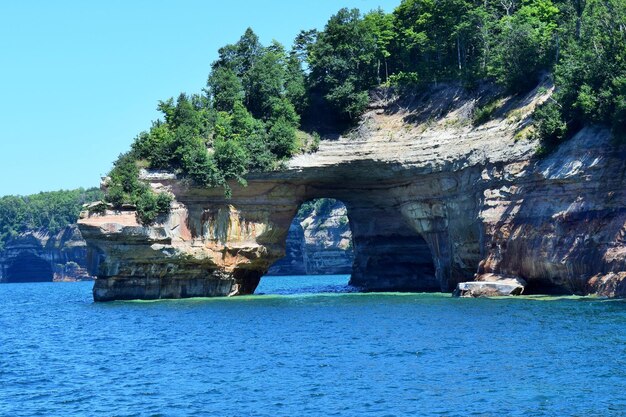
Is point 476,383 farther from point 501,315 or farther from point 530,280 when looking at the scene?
point 530,280

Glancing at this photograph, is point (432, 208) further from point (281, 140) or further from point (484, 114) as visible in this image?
point (281, 140)

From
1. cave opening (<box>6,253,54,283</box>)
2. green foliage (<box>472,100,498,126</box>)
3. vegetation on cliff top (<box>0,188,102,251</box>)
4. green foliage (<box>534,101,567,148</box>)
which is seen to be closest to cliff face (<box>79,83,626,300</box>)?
green foliage (<box>472,100,498,126</box>)

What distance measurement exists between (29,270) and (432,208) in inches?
4602

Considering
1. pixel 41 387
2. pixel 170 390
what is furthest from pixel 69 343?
pixel 170 390

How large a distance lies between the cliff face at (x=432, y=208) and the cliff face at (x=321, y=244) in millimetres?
63962

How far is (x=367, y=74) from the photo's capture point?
244ft

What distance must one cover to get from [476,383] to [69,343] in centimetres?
2050

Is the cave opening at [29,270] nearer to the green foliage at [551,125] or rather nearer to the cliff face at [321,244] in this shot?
the cliff face at [321,244]

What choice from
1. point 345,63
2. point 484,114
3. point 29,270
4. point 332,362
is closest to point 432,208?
point 484,114

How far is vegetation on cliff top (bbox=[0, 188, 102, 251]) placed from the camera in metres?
164

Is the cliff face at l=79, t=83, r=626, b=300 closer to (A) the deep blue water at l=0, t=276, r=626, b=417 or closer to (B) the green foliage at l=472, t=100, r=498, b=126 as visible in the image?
(B) the green foliage at l=472, t=100, r=498, b=126

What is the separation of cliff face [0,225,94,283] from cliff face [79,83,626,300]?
95.5 m

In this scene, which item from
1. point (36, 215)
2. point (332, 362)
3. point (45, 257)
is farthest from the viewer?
point (36, 215)

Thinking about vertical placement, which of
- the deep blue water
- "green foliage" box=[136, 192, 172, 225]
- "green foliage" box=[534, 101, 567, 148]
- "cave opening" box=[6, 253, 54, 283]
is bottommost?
the deep blue water
